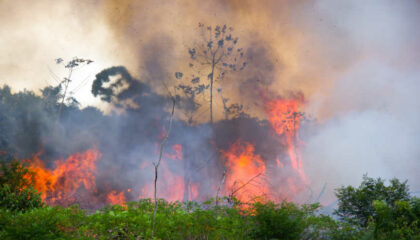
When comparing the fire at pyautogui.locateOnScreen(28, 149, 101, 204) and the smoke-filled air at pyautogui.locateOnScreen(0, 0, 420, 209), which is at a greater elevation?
the smoke-filled air at pyautogui.locateOnScreen(0, 0, 420, 209)

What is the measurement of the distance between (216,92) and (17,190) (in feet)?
57.4

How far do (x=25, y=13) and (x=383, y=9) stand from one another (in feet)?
86.3

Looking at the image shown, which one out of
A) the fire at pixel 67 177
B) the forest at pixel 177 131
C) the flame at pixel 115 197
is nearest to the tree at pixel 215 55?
the forest at pixel 177 131

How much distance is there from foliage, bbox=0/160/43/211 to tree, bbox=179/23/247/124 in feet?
54.8

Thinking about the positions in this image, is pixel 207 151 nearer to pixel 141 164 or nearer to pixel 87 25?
pixel 141 164

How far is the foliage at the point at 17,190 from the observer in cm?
650

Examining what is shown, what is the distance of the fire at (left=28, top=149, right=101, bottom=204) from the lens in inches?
691

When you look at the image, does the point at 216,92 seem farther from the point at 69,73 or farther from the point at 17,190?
the point at 17,190

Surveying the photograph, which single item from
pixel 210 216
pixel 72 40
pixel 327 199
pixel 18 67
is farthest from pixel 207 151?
pixel 210 216

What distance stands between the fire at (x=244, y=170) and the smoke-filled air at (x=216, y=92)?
0.29ft

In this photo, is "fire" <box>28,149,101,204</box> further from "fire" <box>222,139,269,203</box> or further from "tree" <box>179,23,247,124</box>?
"tree" <box>179,23,247,124</box>

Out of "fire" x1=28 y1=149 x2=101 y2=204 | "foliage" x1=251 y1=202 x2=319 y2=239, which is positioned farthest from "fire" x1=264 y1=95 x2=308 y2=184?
"foliage" x1=251 y1=202 x2=319 y2=239

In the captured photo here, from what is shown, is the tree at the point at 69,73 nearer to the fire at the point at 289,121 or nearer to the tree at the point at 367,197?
the fire at the point at 289,121

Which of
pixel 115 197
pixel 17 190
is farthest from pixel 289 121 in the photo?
pixel 17 190
